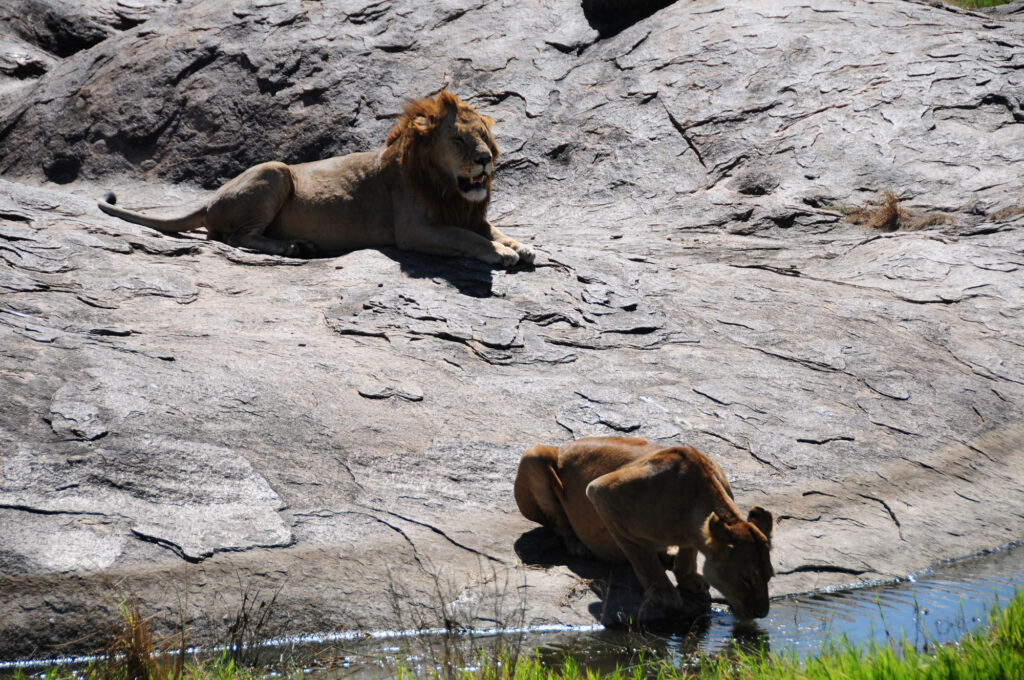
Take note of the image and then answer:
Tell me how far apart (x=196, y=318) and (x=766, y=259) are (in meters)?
5.59

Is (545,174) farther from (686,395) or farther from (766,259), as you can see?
(686,395)

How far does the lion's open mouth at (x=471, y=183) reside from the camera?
9547 millimetres

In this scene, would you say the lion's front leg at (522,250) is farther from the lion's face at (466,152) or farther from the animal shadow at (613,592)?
the animal shadow at (613,592)

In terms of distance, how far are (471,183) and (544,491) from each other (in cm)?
495

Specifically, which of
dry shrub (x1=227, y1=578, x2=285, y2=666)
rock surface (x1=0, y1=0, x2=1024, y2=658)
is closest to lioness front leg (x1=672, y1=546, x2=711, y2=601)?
rock surface (x1=0, y1=0, x2=1024, y2=658)

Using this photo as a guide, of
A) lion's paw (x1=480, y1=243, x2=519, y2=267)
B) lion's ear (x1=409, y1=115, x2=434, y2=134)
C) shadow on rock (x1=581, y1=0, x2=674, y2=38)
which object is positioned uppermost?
lion's ear (x1=409, y1=115, x2=434, y2=134)

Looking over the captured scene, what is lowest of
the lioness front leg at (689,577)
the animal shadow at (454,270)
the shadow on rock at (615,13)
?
the animal shadow at (454,270)

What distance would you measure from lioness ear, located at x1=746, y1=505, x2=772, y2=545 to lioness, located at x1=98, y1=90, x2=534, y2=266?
4948 mm

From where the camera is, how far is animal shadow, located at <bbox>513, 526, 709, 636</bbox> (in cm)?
457

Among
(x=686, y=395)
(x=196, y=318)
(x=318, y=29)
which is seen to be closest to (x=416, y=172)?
(x=196, y=318)

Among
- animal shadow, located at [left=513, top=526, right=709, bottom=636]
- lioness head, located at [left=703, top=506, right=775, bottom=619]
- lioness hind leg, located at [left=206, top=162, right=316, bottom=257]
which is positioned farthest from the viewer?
lioness hind leg, located at [left=206, top=162, right=316, bottom=257]

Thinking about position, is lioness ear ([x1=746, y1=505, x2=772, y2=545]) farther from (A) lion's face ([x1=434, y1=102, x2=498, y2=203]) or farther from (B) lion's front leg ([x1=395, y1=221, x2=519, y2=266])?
(A) lion's face ([x1=434, y1=102, x2=498, y2=203])

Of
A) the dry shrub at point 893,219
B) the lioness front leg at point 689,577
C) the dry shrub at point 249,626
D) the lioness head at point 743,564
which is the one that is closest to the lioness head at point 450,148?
the dry shrub at point 893,219

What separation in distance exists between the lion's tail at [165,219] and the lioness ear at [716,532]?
744 centimetres
